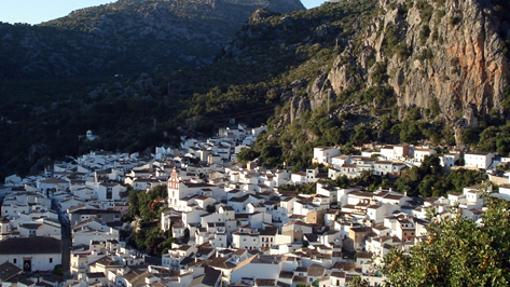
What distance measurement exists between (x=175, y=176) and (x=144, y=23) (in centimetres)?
7006

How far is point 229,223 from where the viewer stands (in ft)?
107

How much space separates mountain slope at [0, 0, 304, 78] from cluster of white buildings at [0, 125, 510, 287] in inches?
1572

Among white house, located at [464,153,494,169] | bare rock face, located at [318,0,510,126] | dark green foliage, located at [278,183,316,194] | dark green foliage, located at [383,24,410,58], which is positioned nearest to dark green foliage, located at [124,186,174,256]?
dark green foliage, located at [278,183,316,194]

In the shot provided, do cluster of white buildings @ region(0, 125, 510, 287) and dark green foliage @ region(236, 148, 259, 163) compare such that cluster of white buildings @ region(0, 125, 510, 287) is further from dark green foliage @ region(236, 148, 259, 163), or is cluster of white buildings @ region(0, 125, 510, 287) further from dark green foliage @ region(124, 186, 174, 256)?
dark green foliage @ region(236, 148, 259, 163)

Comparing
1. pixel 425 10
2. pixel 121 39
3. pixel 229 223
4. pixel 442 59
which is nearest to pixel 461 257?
pixel 229 223

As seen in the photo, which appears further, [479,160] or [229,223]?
[479,160]

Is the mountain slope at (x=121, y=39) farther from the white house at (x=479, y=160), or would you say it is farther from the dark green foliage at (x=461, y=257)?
the dark green foliage at (x=461, y=257)

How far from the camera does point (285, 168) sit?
41.2 metres

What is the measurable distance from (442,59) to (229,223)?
639 inches

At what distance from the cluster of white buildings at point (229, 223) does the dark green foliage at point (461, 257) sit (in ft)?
31.2

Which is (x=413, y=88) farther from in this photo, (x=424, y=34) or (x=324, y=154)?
(x=324, y=154)

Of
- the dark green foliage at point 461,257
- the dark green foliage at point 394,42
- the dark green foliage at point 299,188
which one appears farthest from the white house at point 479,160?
the dark green foliage at point 461,257

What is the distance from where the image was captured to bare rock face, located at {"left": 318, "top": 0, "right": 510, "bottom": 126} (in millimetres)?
39781

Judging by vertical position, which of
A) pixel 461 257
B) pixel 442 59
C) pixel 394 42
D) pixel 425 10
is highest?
pixel 425 10
